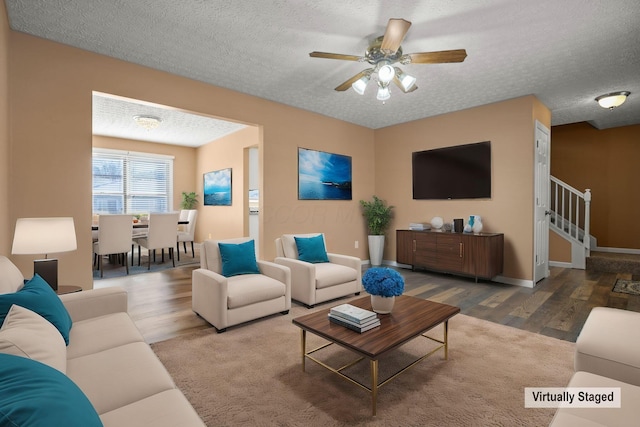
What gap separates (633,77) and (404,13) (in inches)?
131

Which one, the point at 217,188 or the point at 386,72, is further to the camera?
the point at 217,188

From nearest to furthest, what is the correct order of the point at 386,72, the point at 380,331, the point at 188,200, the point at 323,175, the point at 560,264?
the point at 380,331
the point at 386,72
the point at 323,175
the point at 560,264
the point at 188,200

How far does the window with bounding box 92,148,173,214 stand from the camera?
23.3 ft

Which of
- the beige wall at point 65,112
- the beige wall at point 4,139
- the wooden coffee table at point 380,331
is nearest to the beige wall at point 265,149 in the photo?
the beige wall at point 65,112

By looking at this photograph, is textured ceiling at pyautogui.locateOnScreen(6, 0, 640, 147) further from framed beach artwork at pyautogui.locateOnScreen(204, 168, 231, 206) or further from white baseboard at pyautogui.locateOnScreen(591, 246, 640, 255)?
white baseboard at pyautogui.locateOnScreen(591, 246, 640, 255)

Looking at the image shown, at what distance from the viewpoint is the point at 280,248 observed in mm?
3881

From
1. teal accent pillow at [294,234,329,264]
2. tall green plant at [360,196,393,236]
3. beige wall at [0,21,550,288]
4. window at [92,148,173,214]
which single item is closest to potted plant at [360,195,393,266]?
tall green plant at [360,196,393,236]

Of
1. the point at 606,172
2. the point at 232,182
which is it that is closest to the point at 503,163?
the point at 606,172

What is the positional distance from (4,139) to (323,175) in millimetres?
3890

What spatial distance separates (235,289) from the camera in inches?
110

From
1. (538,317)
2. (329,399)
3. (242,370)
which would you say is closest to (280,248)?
(242,370)

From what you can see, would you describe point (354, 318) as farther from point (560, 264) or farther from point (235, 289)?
point (560, 264)

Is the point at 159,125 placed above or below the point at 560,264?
above

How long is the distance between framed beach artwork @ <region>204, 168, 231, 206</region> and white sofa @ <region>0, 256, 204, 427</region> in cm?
496
